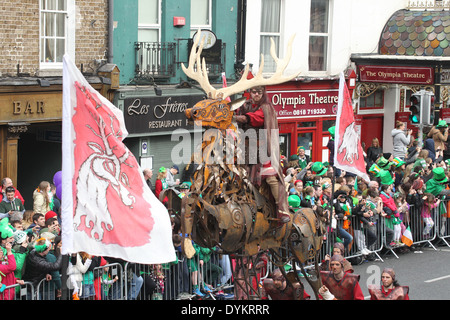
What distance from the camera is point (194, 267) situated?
15.0 metres

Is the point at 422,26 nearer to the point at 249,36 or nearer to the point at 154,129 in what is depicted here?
the point at 249,36

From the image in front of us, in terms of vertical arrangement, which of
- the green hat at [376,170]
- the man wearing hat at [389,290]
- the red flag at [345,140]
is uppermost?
the red flag at [345,140]

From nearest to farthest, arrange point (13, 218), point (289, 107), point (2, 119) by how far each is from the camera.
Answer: point (13, 218), point (2, 119), point (289, 107)

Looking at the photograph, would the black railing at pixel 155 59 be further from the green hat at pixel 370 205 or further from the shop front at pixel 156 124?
the green hat at pixel 370 205

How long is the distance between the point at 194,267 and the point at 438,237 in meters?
7.20

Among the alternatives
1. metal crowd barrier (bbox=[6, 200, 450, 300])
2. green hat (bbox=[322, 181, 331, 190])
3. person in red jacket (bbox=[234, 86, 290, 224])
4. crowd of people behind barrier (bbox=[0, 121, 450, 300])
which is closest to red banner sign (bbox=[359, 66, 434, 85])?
crowd of people behind barrier (bbox=[0, 121, 450, 300])

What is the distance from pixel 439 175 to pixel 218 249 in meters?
7.72

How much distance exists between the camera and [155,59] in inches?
843

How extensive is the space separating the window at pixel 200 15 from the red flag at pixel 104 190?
43.2ft

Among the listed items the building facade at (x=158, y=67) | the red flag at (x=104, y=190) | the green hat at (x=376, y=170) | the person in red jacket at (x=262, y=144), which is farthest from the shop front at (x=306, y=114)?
the red flag at (x=104, y=190)

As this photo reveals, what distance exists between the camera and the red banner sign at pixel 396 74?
25688 millimetres

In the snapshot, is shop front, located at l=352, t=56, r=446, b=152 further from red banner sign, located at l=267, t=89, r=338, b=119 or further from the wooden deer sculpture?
the wooden deer sculpture

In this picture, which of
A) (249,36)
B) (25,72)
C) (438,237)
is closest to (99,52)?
(25,72)

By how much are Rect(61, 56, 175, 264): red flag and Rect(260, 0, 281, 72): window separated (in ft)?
50.1
